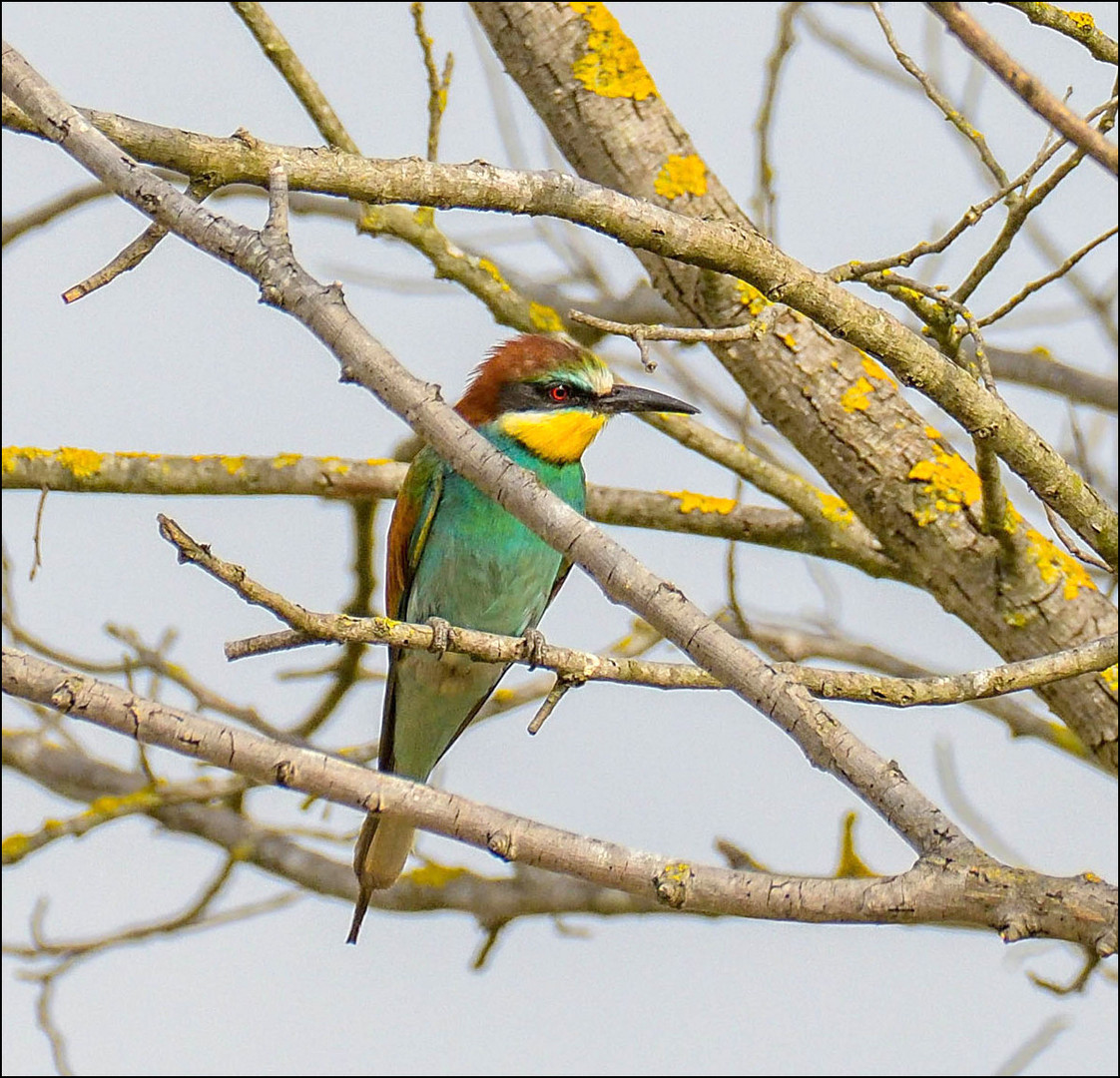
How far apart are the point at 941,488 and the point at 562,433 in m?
1.18

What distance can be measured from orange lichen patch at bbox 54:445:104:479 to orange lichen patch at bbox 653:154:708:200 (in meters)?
1.54

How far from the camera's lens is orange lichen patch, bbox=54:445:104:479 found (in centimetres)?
375

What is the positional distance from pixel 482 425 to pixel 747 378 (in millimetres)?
1053

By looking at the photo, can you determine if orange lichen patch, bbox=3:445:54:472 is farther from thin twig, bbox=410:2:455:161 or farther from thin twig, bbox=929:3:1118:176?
thin twig, bbox=929:3:1118:176

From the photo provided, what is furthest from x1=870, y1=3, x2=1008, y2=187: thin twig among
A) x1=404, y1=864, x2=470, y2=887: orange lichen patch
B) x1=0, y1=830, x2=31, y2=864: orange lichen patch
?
x1=0, y1=830, x2=31, y2=864: orange lichen patch

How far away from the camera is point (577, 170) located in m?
3.90

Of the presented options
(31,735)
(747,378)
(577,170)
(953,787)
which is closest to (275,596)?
(747,378)

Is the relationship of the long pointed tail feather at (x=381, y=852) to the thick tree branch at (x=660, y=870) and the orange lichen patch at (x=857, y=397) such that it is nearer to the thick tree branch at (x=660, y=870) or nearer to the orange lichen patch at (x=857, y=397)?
the orange lichen patch at (x=857, y=397)

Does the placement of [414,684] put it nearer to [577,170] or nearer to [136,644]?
[136,644]

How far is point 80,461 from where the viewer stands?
376 cm

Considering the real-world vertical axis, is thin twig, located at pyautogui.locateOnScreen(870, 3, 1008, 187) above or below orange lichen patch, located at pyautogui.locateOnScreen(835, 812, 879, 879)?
above

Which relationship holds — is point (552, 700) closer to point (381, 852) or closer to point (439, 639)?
point (439, 639)

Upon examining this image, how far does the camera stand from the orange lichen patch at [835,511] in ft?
12.8

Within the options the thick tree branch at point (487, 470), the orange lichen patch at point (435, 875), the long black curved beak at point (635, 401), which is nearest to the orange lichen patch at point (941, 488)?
the long black curved beak at point (635, 401)
